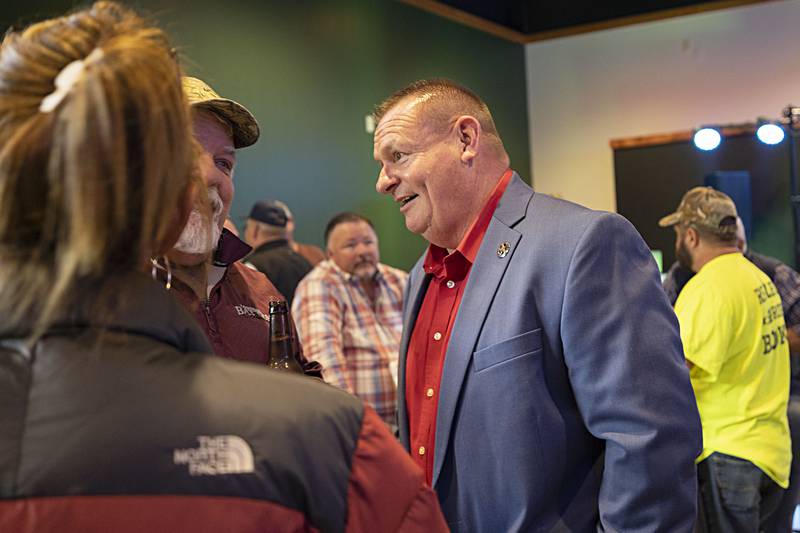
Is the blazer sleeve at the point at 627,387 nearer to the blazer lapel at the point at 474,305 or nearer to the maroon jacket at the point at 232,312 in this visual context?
the blazer lapel at the point at 474,305

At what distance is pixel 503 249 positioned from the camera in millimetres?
1932

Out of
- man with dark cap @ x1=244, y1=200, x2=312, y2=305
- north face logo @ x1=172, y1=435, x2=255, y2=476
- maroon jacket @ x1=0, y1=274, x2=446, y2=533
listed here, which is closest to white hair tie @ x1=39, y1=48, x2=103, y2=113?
maroon jacket @ x1=0, y1=274, x2=446, y2=533

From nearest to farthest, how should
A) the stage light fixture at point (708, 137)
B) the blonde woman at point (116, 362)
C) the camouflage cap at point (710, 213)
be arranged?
A: the blonde woman at point (116, 362)
the camouflage cap at point (710, 213)
the stage light fixture at point (708, 137)

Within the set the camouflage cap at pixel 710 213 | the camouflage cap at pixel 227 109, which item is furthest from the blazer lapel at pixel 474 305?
the camouflage cap at pixel 710 213

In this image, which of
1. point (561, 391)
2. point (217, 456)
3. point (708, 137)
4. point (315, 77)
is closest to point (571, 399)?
point (561, 391)

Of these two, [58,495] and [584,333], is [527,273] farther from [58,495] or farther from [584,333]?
[58,495]

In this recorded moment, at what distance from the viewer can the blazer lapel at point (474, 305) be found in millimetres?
1857

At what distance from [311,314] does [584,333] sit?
9.11 ft

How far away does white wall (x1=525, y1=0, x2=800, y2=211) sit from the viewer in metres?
8.98

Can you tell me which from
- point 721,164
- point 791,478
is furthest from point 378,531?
point 721,164

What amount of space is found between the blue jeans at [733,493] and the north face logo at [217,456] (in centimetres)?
302

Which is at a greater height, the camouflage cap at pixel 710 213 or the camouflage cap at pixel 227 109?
the camouflage cap at pixel 227 109

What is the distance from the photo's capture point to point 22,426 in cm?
85

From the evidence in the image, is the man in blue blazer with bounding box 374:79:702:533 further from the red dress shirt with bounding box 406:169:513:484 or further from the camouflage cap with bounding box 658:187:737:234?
the camouflage cap with bounding box 658:187:737:234
